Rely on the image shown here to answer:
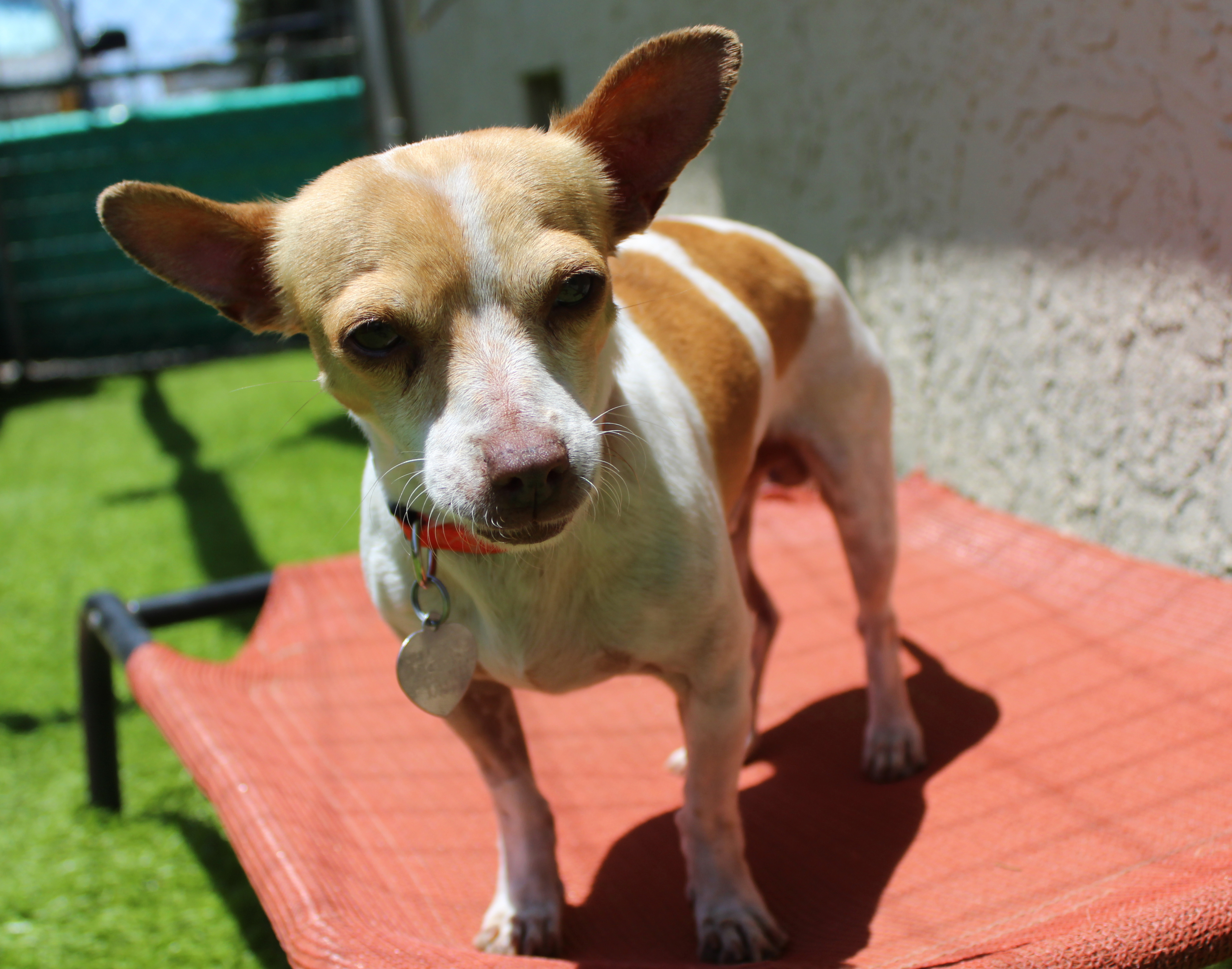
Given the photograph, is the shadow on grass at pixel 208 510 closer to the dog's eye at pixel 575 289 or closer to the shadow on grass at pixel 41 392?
the shadow on grass at pixel 41 392

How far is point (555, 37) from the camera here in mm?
5711

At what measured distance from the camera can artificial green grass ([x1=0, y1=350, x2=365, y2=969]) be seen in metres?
2.38

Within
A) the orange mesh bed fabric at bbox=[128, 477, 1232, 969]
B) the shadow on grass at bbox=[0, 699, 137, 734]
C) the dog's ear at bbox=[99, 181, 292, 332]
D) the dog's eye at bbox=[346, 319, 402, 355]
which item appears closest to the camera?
the dog's eye at bbox=[346, 319, 402, 355]

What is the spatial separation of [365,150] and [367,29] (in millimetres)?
1016

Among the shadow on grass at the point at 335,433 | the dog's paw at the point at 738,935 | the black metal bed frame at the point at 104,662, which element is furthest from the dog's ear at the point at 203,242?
the shadow on grass at the point at 335,433

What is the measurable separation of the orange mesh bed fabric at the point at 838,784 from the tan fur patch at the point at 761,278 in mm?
940

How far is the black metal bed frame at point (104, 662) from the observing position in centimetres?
271

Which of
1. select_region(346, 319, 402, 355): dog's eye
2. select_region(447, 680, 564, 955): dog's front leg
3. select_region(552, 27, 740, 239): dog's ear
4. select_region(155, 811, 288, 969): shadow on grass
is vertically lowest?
select_region(155, 811, 288, 969): shadow on grass

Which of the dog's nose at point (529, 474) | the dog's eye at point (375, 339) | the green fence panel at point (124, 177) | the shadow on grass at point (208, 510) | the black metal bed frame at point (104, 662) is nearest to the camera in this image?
the dog's nose at point (529, 474)

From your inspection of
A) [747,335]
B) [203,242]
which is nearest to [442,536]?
[203,242]

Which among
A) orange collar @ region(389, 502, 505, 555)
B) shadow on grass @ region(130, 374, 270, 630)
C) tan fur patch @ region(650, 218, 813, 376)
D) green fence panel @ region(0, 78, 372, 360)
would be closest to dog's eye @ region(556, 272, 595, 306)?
orange collar @ region(389, 502, 505, 555)

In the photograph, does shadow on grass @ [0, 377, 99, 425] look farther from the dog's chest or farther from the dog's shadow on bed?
the dog's chest

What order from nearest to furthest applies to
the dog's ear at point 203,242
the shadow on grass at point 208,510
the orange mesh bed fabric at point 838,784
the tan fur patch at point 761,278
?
the dog's ear at point 203,242 < the orange mesh bed fabric at point 838,784 < the tan fur patch at point 761,278 < the shadow on grass at point 208,510

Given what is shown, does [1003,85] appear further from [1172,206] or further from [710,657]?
[710,657]
